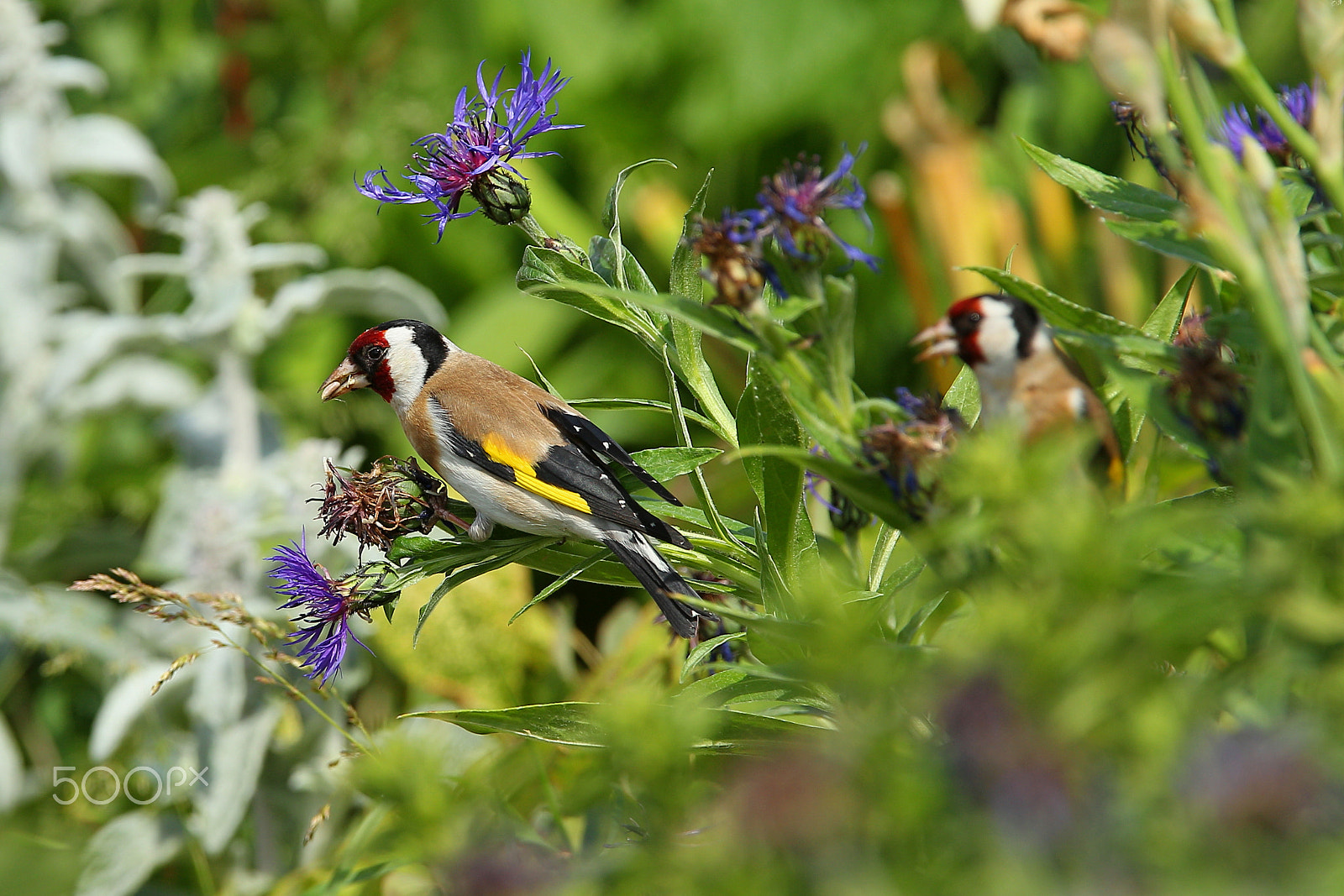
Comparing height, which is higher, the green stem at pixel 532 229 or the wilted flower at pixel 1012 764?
the wilted flower at pixel 1012 764

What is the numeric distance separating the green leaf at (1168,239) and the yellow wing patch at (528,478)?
398 mm

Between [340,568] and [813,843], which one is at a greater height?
[813,843]

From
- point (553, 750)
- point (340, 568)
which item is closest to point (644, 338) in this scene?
point (553, 750)

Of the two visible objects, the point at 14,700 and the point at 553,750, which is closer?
the point at 553,750

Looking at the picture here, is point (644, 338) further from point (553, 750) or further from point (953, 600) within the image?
point (553, 750)

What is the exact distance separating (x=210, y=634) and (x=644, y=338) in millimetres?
887

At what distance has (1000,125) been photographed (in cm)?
229

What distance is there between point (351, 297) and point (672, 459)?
943 mm

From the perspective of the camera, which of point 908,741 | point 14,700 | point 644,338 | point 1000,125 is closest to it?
point 908,741

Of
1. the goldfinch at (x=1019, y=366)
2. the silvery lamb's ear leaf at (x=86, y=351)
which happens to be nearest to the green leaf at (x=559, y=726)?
the goldfinch at (x=1019, y=366)

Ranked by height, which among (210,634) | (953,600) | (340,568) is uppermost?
(953,600)

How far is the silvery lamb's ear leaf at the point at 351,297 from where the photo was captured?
1499mm

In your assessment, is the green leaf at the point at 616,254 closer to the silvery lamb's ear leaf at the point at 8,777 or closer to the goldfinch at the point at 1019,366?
the goldfinch at the point at 1019,366

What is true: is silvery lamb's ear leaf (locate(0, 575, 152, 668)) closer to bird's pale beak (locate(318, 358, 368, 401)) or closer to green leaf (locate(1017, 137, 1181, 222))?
bird's pale beak (locate(318, 358, 368, 401))
